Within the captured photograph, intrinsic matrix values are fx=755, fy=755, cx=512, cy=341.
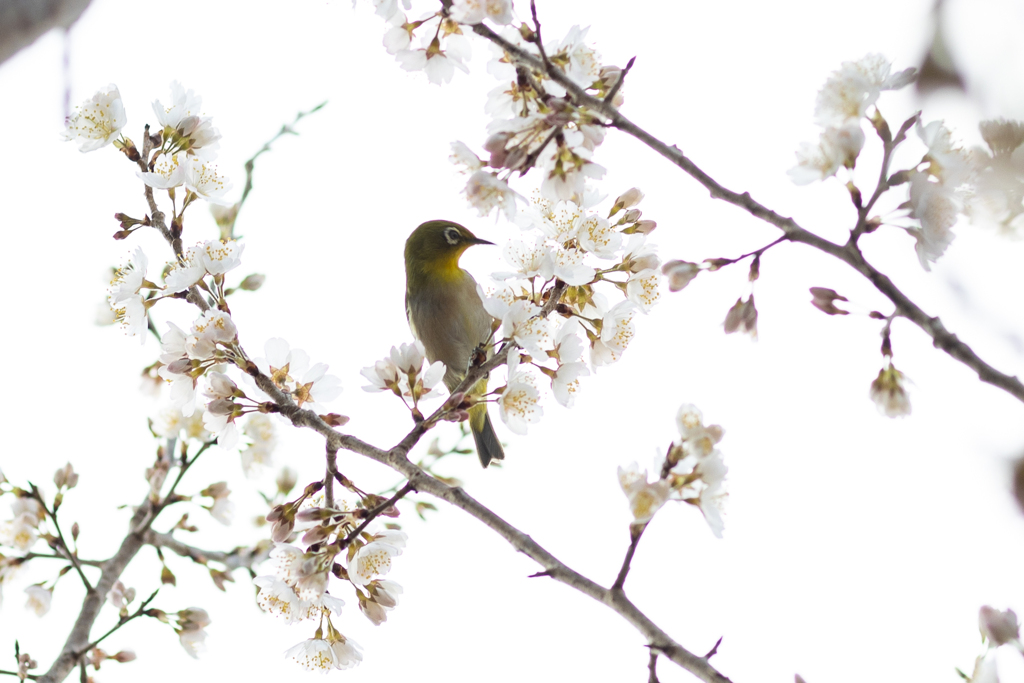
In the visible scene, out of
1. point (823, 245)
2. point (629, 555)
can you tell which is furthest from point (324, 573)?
point (823, 245)

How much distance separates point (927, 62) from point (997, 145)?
3.3 inches

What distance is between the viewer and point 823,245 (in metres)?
0.66

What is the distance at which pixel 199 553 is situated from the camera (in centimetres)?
149

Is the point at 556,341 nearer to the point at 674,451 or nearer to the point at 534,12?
the point at 674,451

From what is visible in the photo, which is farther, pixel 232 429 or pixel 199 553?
pixel 199 553

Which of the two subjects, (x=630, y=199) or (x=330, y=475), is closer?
(x=330, y=475)

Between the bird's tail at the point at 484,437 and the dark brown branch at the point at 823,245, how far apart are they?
35.6 inches

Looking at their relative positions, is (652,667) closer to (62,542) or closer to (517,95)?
(517,95)

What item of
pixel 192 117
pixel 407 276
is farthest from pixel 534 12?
pixel 407 276

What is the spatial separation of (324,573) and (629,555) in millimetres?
388

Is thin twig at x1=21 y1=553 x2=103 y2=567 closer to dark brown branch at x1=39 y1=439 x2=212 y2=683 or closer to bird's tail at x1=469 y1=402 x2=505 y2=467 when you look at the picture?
dark brown branch at x1=39 y1=439 x2=212 y2=683

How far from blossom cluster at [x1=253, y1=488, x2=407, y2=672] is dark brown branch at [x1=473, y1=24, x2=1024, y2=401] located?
0.50 m

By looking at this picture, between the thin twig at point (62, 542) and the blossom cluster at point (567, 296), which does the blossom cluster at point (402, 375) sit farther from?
the thin twig at point (62, 542)

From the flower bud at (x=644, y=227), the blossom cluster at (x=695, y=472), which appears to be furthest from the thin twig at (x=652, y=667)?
the flower bud at (x=644, y=227)
